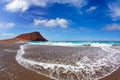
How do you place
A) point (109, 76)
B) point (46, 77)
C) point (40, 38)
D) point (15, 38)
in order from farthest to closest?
point (40, 38), point (15, 38), point (109, 76), point (46, 77)

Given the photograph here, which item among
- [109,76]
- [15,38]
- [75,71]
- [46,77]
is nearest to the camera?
[46,77]

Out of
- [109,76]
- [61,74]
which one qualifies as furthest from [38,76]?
[109,76]

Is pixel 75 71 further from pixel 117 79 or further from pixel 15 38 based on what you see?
pixel 15 38

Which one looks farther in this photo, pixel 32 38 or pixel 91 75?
pixel 32 38

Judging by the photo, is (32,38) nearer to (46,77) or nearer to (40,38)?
(40,38)

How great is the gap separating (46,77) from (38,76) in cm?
27

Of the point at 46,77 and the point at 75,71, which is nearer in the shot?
the point at 46,77

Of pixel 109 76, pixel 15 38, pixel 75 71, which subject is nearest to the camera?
pixel 109 76

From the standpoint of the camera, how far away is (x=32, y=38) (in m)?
47.3

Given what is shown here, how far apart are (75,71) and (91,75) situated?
0.64m

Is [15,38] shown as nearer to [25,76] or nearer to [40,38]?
[40,38]

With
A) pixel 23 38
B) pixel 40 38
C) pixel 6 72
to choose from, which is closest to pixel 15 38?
pixel 23 38

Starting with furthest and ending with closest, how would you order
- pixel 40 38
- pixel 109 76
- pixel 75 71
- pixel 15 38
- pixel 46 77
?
pixel 40 38 < pixel 15 38 < pixel 75 71 < pixel 109 76 < pixel 46 77

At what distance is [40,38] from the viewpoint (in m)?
49.5
